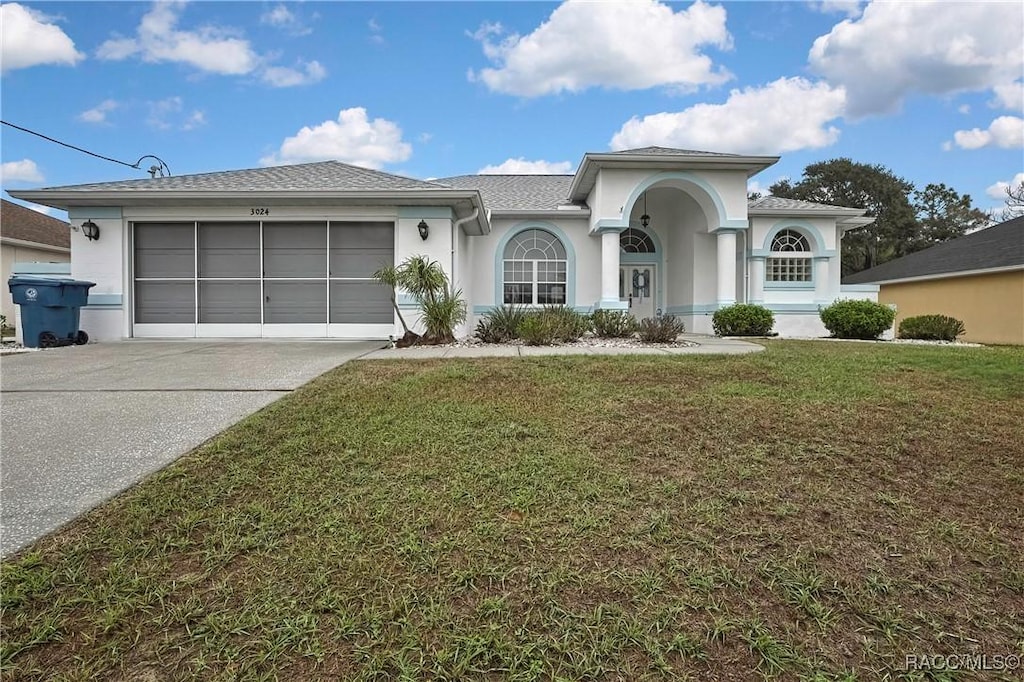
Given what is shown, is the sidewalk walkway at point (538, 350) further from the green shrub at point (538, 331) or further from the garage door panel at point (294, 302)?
the garage door panel at point (294, 302)

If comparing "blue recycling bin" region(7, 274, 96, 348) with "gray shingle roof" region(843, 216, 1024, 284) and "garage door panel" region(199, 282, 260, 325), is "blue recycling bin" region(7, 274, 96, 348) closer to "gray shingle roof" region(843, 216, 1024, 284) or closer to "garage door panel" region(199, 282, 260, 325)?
"garage door panel" region(199, 282, 260, 325)

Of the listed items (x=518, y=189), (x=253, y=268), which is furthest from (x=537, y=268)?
(x=253, y=268)

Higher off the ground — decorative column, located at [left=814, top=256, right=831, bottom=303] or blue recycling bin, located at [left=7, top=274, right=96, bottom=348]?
decorative column, located at [left=814, top=256, right=831, bottom=303]

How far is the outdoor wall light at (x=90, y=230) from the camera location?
10.4 m

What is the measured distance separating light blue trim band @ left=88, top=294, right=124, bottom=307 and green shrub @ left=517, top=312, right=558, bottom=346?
8036 mm

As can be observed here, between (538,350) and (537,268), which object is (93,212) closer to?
(538,350)

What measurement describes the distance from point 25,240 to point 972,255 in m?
34.3

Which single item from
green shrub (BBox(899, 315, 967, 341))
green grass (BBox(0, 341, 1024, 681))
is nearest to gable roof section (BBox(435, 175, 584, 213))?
green shrub (BBox(899, 315, 967, 341))

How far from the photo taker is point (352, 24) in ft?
37.2

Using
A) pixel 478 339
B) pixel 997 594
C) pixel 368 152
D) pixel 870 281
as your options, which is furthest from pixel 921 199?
pixel 997 594

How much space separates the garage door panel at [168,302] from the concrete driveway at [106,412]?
7.82ft

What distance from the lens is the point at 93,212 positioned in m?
10.6

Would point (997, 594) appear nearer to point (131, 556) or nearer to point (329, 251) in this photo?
point (131, 556)

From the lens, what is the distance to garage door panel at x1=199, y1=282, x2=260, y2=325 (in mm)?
11008
